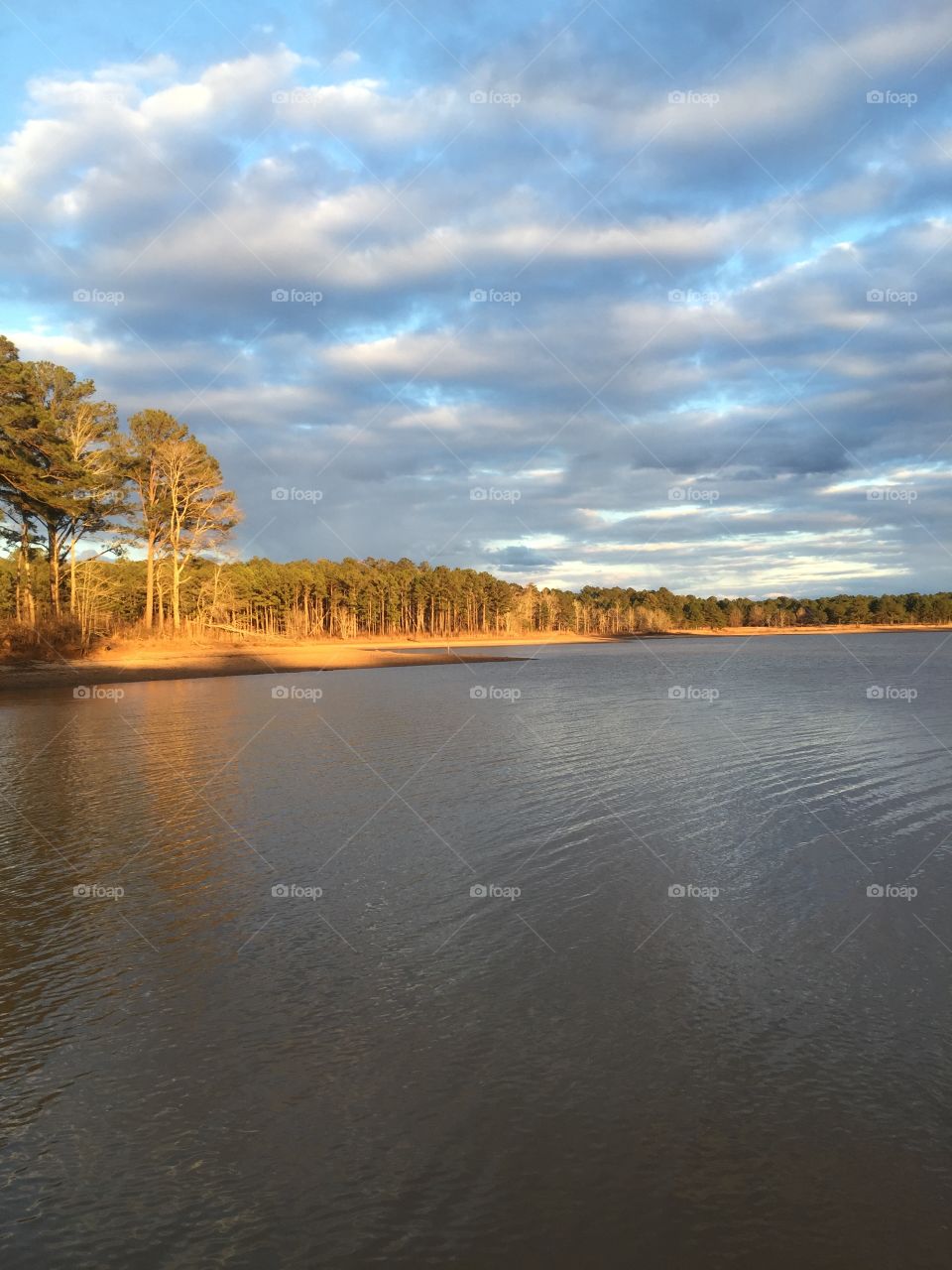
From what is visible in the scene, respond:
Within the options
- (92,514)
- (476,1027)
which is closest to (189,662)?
(92,514)

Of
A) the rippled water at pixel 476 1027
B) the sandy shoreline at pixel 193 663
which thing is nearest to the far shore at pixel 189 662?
the sandy shoreline at pixel 193 663

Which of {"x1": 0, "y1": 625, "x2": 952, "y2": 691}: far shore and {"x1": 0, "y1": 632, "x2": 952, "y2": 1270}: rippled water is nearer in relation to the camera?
{"x1": 0, "y1": 632, "x2": 952, "y2": 1270}: rippled water

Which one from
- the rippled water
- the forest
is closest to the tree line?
the forest

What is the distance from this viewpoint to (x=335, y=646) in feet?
336

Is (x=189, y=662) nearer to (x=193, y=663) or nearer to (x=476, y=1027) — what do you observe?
(x=193, y=663)

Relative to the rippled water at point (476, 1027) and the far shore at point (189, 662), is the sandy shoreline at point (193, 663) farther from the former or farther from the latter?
the rippled water at point (476, 1027)

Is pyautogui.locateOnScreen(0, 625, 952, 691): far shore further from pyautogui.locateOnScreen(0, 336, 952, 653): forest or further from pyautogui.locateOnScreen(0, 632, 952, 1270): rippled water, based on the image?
pyautogui.locateOnScreen(0, 632, 952, 1270): rippled water

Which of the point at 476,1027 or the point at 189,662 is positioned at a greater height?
the point at 189,662

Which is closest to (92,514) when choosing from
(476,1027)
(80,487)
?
(80,487)

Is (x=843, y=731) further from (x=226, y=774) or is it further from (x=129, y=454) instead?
(x=129, y=454)

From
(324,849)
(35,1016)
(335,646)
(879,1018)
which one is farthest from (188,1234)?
(335,646)

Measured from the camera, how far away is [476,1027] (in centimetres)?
874

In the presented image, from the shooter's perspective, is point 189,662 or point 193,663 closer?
point 189,662

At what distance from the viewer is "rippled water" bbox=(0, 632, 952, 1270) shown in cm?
605
